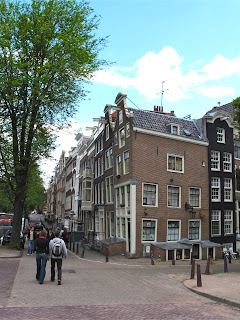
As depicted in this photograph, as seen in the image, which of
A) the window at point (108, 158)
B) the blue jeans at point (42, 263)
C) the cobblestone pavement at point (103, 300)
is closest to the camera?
the cobblestone pavement at point (103, 300)

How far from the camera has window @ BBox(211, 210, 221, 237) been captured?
95.1ft

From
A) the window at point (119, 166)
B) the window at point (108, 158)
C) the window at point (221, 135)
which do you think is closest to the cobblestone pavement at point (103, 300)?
the window at point (119, 166)

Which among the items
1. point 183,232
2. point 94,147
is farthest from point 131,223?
point 94,147

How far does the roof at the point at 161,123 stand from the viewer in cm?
2695

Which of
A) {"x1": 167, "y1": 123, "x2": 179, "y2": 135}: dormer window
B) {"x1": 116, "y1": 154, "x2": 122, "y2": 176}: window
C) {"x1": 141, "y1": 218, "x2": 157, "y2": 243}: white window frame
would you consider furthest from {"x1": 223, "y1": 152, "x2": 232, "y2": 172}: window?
{"x1": 116, "y1": 154, "x2": 122, "y2": 176}: window

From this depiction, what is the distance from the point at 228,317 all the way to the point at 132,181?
17040 millimetres

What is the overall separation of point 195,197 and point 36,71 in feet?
A: 52.2

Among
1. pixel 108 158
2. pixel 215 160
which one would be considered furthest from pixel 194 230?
pixel 108 158

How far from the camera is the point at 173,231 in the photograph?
26.8 m

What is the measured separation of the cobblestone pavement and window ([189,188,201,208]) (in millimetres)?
13981

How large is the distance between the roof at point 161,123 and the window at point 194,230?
699 cm

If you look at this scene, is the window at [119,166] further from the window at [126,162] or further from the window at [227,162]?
the window at [227,162]

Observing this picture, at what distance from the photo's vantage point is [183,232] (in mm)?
27016

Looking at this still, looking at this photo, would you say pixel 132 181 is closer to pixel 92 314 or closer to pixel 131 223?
pixel 131 223
